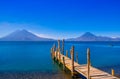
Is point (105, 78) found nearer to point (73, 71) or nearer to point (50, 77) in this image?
point (73, 71)

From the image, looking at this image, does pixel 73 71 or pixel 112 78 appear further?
pixel 73 71

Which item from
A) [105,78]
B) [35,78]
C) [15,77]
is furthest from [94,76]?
[15,77]

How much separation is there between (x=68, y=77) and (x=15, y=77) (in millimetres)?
6707

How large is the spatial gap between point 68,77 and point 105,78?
699cm

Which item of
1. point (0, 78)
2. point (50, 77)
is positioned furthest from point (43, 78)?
point (0, 78)

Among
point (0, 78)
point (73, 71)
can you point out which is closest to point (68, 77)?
point (73, 71)

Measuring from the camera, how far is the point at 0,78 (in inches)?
887

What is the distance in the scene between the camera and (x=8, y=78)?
74.0ft

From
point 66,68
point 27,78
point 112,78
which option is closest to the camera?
point 112,78

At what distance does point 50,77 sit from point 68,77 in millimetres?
2274

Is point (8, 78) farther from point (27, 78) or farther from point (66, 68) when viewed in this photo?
point (66, 68)

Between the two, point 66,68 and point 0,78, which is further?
point 66,68

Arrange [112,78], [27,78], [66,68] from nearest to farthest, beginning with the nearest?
[112,78] < [27,78] < [66,68]

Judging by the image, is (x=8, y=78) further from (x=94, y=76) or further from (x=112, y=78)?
(x=112, y=78)
